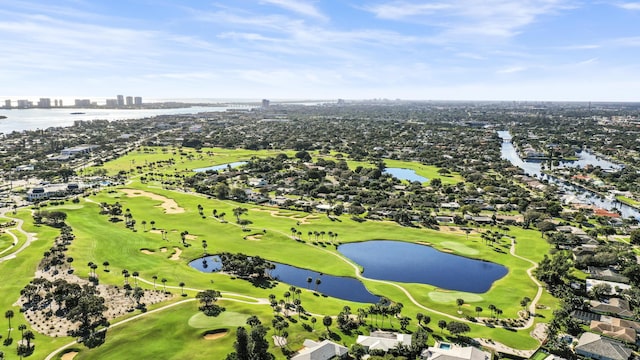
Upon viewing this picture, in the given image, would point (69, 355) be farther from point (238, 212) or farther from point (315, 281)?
point (238, 212)

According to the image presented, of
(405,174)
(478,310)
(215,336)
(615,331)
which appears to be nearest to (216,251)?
(215,336)

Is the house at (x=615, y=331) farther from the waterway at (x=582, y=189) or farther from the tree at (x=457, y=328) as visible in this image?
the waterway at (x=582, y=189)

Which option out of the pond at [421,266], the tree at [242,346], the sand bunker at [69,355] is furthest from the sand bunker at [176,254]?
the tree at [242,346]

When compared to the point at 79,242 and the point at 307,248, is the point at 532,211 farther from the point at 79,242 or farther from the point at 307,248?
the point at 79,242

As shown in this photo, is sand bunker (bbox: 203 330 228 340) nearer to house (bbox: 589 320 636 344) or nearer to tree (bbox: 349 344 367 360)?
tree (bbox: 349 344 367 360)

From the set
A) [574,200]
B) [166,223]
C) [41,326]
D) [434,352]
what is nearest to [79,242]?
[166,223]

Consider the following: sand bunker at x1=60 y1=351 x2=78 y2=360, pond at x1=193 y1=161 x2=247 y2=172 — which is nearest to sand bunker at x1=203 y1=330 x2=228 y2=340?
sand bunker at x1=60 y1=351 x2=78 y2=360
